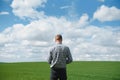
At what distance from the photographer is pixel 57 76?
6.86 metres

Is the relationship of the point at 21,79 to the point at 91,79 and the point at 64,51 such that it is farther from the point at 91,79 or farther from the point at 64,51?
the point at 64,51

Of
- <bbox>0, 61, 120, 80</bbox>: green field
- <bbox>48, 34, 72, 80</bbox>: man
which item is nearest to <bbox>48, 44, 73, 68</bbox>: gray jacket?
<bbox>48, 34, 72, 80</bbox>: man

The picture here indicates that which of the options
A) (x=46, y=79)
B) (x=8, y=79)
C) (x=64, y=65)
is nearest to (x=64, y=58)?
(x=64, y=65)

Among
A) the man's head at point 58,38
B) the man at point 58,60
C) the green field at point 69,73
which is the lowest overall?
the green field at point 69,73

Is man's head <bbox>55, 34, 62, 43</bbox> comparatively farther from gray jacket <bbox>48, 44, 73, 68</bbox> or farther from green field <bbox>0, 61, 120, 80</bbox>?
green field <bbox>0, 61, 120, 80</bbox>

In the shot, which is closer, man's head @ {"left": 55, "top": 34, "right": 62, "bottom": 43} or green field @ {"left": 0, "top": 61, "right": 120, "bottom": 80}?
man's head @ {"left": 55, "top": 34, "right": 62, "bottom": 43}

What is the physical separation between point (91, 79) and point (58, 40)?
23.0 feet

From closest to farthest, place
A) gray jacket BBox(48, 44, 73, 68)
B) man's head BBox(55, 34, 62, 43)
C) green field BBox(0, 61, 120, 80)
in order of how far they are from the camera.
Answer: man's head BBox(55, 34, 62, 43) < gray jacket BBox(48, 44, 73, 68) < green field BBox(0, 61, 120, 80)

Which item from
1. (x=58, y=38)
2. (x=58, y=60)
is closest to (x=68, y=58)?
(x=58, y=60)

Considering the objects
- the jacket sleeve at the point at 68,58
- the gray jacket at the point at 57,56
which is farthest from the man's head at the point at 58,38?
the jacket sleeve at the point at 68,58

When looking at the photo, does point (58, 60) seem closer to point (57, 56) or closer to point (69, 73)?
point (57, 56)

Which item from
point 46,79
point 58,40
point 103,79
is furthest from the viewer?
point 103,79

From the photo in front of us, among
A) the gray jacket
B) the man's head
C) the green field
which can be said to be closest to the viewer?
the man's head

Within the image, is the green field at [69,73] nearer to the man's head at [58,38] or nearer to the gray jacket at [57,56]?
the gray jacket at [57,56]
